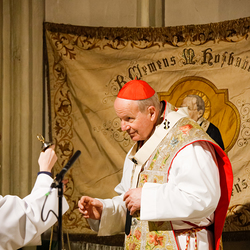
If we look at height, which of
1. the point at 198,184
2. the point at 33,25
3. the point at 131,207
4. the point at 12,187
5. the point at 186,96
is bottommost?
the point at 12,187

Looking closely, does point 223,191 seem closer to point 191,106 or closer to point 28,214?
point 28,214

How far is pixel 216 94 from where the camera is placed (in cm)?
430

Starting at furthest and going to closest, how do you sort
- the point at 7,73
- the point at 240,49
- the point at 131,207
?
the point at 7,73
the point at 240,49
the point at 131,207

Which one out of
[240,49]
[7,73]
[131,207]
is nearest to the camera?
[131,207]

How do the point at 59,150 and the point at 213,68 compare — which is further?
the point at 59,150

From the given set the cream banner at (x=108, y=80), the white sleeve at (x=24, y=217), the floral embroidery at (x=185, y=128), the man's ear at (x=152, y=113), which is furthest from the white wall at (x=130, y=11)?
the white sleeve at (x=24, y=217)

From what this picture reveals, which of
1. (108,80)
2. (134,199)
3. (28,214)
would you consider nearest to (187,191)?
(134,199)

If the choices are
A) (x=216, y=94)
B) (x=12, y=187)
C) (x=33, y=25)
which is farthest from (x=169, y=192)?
(x=33, y=25)

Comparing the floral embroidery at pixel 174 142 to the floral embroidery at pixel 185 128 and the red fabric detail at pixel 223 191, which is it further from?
the red fabric detail at pixel 223 191

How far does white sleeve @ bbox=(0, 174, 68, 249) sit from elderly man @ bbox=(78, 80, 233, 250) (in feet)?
0.91

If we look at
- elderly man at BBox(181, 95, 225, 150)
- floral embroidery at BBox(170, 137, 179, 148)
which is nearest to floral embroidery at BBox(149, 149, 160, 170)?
floral embroidery at BBox(170, 137, 179, 148)

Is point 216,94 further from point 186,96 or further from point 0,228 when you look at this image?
point 0,228

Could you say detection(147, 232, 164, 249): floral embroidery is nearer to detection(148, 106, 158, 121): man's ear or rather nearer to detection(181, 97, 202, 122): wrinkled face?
detection(148, 106, 158, 121): man's ear

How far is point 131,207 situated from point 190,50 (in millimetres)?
2472
